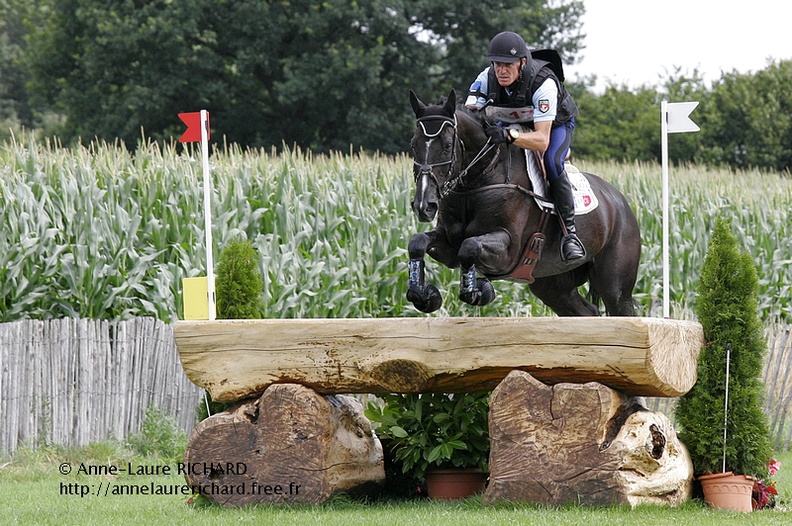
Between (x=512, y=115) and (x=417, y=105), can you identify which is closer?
(x=417, y=105)

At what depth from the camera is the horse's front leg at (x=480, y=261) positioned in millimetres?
5824

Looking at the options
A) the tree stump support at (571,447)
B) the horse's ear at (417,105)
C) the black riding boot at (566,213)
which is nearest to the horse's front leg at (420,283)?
the tree stump support at (571,447)

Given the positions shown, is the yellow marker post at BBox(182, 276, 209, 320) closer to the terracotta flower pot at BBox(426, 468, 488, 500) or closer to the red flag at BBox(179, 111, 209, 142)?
the red flag at BBox(179, 111, 209, 142)

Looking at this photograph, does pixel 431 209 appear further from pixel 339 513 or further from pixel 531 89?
pixel 339 513

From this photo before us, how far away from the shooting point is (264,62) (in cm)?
2444

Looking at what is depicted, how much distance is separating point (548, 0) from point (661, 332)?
22.5m

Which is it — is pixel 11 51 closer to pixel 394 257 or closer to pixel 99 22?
pixel 99 22

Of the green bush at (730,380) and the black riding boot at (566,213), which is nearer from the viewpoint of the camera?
the green bush at (730,380)

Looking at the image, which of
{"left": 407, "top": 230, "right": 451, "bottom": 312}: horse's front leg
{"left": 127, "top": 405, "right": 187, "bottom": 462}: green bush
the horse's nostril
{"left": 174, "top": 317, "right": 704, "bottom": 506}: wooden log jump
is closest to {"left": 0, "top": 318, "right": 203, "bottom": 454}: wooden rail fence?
{"left": 127, "top": 405, "right": 187, "bottom": 462}: green bush

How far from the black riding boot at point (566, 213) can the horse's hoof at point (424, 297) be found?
3.44 ft

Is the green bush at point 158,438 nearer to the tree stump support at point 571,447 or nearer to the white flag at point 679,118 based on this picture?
the tree stump support at point 571,447

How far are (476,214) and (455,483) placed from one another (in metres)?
1.72

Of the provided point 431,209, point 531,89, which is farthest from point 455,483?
point 531,89

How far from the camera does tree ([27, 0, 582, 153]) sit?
926 inches
